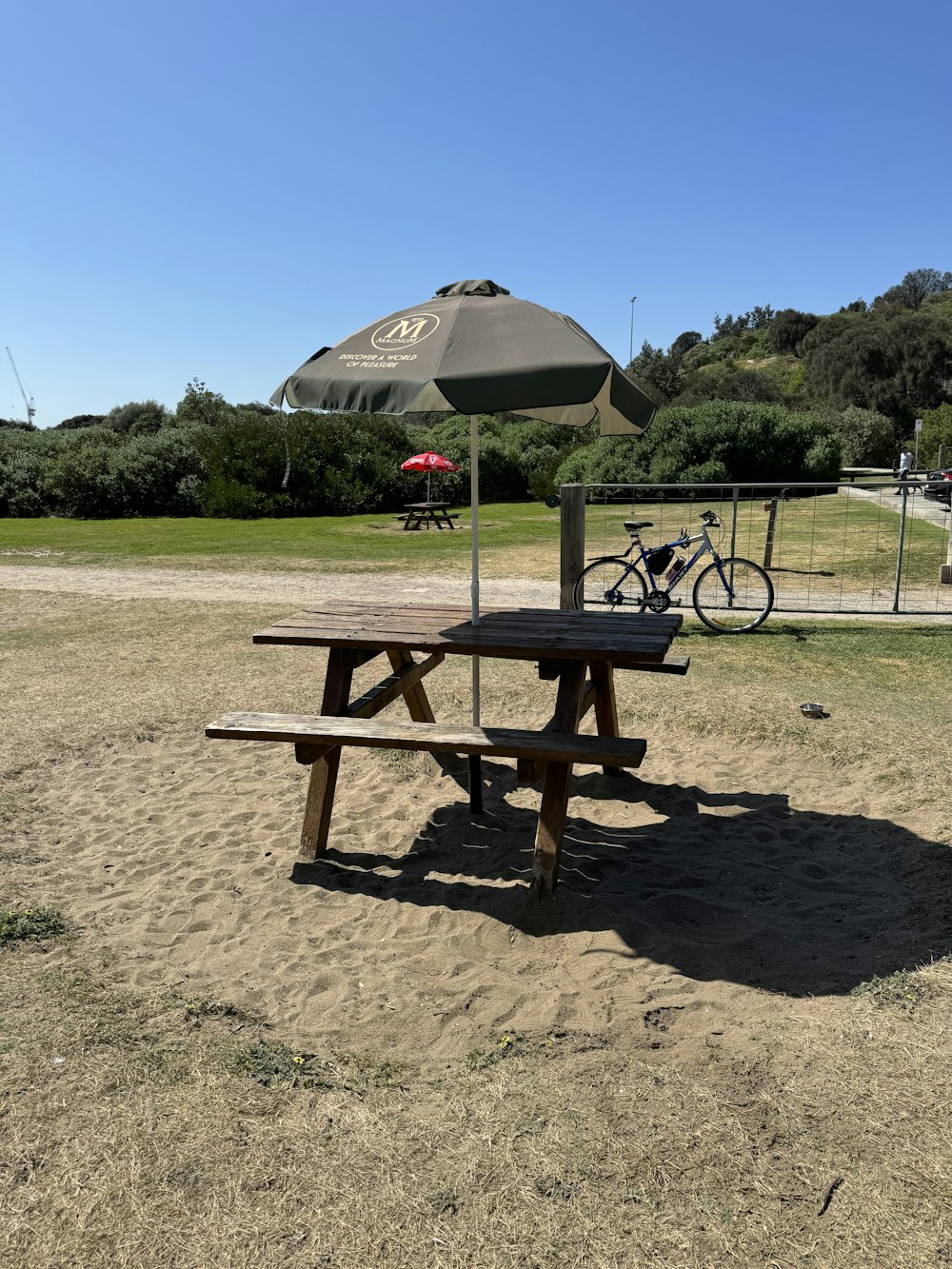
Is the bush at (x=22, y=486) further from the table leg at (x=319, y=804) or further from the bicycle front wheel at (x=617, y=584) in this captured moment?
the table leg at (x=319, y=804)

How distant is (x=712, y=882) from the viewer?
451 centimetres

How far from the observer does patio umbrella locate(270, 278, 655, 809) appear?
3793 mm

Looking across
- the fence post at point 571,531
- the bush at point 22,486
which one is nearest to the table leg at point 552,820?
the fence post at point 571,531

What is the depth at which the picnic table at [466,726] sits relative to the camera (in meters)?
4.27

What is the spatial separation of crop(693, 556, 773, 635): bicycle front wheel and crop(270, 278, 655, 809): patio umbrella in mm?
5461

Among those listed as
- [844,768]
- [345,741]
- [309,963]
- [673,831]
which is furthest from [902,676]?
[309,963]

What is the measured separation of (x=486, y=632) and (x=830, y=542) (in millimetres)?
15039

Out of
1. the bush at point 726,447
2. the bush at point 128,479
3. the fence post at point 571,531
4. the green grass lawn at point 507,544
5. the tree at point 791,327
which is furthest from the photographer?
the tree at point 791,327

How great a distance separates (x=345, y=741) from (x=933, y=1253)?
288 cm

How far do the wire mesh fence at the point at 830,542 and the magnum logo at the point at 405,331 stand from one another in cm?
517

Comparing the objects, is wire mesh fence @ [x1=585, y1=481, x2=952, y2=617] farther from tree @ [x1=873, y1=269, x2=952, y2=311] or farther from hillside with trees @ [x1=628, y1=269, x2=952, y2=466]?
tree @ [x1=873, y1=269, x2=952, y2=311]

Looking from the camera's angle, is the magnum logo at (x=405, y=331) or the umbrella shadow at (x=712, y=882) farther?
the magnum logo at (x=405, y=331)

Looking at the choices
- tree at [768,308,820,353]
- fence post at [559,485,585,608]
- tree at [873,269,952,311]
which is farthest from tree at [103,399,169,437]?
tree at [873,269,952,311]

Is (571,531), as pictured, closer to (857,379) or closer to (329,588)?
(329,588)
